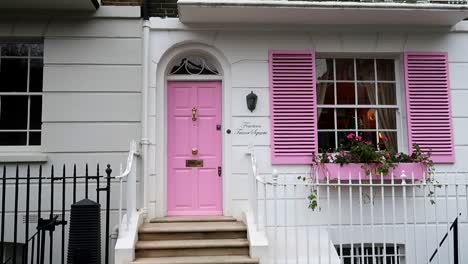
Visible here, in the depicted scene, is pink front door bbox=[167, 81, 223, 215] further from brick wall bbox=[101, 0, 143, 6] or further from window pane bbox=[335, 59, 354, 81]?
window pane bbox=[335, 59, 354, 81]

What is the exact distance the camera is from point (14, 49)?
24.6 ft

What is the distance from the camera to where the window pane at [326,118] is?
25.1 ft

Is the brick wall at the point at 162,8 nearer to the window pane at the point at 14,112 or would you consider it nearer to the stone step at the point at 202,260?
the window pane at the point at 14,112

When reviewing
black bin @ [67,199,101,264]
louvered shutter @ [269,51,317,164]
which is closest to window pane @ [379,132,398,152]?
louvered shutter @ [269,51,317,164]

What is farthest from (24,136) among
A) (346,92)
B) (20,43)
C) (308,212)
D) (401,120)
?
(401,120)

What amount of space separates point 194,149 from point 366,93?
3105 millimetres

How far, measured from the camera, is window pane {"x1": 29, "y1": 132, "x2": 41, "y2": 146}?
7316mm

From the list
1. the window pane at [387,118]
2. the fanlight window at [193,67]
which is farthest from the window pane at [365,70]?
the fanlight window at [193,67]

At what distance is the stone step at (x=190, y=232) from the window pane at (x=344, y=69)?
10.3ft

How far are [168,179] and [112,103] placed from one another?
1503mm

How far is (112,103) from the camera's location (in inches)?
283

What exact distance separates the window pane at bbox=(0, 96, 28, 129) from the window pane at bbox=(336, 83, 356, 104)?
5187 millimetres

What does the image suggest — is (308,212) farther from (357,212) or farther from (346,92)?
(346,92)

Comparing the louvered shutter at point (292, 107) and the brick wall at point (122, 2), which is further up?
the brick wall at point (122, 2)
